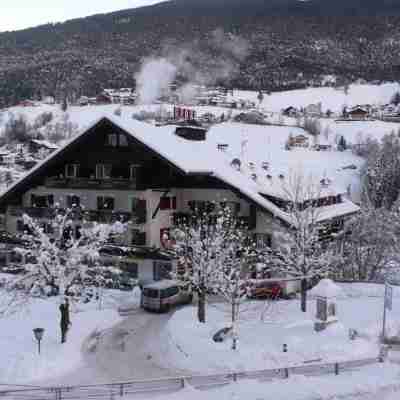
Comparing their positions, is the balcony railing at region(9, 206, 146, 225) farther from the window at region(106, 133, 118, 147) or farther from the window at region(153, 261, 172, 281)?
the window at region(106, 133, 118, 147)

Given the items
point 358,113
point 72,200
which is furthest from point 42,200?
point 358,113

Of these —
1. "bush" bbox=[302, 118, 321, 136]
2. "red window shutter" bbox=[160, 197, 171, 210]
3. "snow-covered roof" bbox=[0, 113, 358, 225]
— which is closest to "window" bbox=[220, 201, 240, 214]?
"snow-covered roof" bbox=[0, 113, 358, 225]

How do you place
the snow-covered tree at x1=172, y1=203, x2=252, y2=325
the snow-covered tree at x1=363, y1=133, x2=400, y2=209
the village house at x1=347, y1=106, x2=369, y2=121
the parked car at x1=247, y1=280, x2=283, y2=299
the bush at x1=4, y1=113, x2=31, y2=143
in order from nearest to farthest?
the snow-covered tree at x1=172, y1=203, x2=252, y2=325 → the parked car at x1=247, y1=280, x2=283, y2=299 → the snow-covered tree at x1=363, y1=133, x2=400, y2=209 → the bush at x1=4, y1=113, x2=31, y2=143 → the village house at x1=347, y1=106, x2=369, y2=121

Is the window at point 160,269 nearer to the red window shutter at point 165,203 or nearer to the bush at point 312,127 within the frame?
the red window shutter at point 165,203

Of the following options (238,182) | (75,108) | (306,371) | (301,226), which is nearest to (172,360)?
(306,371)

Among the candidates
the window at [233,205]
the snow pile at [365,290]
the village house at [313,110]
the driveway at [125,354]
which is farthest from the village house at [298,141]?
the driveway at [125,354]

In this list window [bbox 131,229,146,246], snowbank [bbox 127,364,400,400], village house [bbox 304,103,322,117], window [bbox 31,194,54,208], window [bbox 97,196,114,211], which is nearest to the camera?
snowbank [bbox 127,364,400,400]

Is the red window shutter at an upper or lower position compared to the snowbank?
upper
